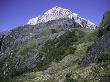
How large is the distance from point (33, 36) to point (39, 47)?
1300 cm

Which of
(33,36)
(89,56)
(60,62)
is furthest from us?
(33,36)

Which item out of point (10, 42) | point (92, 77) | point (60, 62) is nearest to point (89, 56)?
point (92, 77)

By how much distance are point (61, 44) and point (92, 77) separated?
21591 millimetres

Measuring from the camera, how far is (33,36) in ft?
202

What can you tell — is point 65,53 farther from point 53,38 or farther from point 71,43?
point 53,38

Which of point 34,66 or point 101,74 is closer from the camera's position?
point 101,74

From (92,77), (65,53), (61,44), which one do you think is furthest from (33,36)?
(92,77)

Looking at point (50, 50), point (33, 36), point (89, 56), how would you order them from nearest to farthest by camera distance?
point (89, 56) < point (50, 50) < point (33, 36)

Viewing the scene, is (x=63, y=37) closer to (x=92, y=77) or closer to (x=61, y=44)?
(x=61, y=44)

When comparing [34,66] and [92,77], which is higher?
[34,66]

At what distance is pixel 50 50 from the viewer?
4594cm

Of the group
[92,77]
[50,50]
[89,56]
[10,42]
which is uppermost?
[10,42]

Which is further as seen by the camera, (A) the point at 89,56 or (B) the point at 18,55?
(B) the point at 18,55

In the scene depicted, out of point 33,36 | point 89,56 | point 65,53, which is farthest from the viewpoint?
point 33,36
